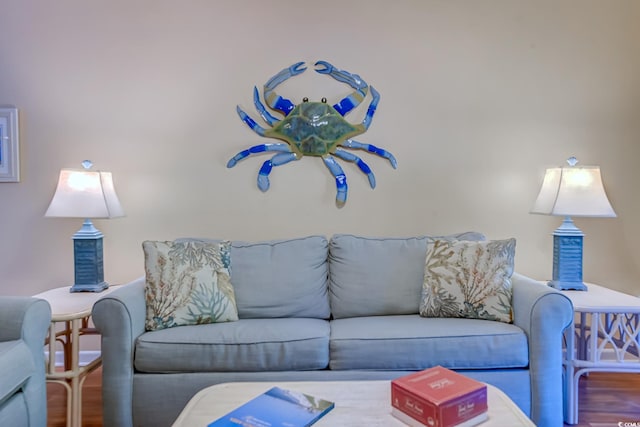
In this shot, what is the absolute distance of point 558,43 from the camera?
107 inches

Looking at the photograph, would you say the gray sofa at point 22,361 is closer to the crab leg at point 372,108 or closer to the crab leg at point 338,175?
the crab leg at point 338,175

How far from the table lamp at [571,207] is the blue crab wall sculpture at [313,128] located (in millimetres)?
976

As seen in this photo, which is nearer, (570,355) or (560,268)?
(570,355)

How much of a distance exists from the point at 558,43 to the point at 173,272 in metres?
2.76

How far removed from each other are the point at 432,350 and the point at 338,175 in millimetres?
1301

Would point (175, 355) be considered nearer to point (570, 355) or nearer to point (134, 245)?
point (134, 245)

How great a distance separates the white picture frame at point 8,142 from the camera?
2.68 metres

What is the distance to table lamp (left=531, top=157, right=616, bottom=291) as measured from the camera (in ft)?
7.57

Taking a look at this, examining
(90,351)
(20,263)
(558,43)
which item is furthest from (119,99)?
(558,43)

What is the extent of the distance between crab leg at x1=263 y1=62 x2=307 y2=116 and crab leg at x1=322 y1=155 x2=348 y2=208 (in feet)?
1.35

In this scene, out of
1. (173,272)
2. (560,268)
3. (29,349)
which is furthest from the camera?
(560,268)

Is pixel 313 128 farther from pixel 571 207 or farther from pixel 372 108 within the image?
pixel 571 207

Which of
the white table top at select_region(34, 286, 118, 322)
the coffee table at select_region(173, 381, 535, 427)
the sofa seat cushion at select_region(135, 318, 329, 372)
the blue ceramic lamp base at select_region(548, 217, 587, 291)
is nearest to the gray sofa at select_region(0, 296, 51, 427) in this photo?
the white table top at select_region(34, 286, 118, 322)

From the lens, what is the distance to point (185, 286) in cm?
205
